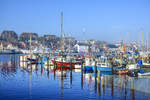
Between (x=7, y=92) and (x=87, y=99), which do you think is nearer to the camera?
(x=87, y=99)

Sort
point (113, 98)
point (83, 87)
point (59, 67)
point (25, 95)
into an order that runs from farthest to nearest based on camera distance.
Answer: point (59, 67) < point (83, 87) < point (25, 95) < point (113, 98)

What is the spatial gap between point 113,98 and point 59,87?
8680 mm

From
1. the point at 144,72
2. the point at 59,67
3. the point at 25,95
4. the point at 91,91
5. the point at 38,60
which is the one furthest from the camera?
the point at 38,60

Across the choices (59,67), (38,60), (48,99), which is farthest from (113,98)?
(38,60)

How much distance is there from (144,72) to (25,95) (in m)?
22.2

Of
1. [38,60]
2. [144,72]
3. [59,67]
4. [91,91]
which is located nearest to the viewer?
[91,91]

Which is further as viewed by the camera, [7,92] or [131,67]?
[131,67]

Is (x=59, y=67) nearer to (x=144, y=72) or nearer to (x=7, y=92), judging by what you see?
(x=144, y=72)

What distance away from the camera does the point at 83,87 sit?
3070cm

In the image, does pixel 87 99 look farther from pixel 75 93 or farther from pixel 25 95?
pixel 25 95

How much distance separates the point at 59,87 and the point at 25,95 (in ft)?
19.0

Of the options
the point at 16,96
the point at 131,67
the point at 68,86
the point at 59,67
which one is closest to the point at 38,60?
the point at 59,67

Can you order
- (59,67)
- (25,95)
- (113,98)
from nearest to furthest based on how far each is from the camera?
(113,98) < (25,95) < (59,67)

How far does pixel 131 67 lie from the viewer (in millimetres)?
42562
